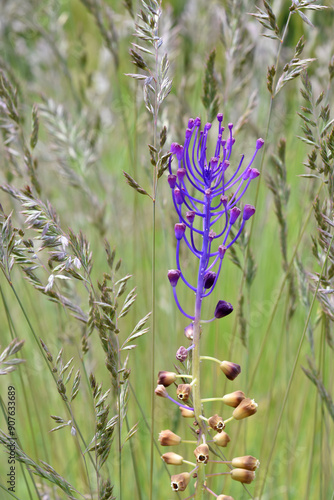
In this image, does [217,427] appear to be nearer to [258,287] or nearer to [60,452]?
[60,452]

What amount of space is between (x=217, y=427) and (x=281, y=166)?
2.65 feet

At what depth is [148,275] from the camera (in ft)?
11.1

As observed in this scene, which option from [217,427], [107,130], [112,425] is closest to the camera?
[217,427]

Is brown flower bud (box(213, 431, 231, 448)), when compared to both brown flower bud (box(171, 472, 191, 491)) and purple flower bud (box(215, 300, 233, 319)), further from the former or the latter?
purple flower bud (box(215, 300, 233, 319))

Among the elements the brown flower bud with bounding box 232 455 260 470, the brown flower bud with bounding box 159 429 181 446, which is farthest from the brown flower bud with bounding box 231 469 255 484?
the brown flower bud with bounding box 159 429 181 446

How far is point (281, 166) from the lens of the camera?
60.3 inches

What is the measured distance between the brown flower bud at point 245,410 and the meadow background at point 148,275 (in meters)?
0.24

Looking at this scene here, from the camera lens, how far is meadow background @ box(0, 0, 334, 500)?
1193 mm

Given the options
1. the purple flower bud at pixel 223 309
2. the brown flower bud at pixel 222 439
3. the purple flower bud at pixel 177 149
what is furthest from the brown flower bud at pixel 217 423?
the purple flower bud at pixel 177 149

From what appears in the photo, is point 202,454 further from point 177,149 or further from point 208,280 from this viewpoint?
point 177,149

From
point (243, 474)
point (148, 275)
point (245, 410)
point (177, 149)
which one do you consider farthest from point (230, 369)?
point (148, 275)

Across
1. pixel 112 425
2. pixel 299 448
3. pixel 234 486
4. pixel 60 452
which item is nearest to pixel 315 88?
pixel 299 448

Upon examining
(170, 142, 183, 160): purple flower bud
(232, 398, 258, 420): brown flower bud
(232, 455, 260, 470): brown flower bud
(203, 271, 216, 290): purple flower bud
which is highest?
(170, 142, 183, 160): purple flower bud

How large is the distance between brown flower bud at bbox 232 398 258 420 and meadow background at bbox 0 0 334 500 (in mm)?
236
